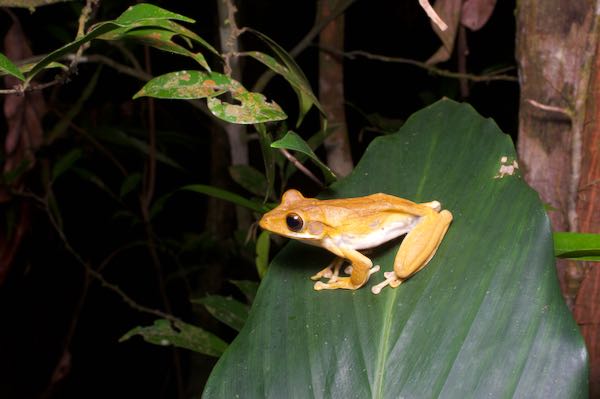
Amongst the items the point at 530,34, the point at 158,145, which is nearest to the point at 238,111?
the point at 530,34

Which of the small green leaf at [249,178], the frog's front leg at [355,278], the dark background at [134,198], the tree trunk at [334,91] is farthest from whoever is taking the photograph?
the dark background at [134,198]

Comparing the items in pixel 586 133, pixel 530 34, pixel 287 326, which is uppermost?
pixel 530 34

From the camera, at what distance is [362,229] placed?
4.17 ft

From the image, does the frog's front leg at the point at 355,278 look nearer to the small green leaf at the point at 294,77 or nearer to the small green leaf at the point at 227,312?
the small green leaf at the point at 294,77

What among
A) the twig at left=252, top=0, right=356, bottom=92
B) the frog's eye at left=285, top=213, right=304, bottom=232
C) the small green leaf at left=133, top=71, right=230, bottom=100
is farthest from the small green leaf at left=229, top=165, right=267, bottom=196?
the small green leaf at left=133, top=71, right=230, bottom=100

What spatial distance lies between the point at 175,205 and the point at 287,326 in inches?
107

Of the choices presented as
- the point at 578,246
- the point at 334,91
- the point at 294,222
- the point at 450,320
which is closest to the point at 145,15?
the point at 294,222

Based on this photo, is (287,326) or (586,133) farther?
(586,133)

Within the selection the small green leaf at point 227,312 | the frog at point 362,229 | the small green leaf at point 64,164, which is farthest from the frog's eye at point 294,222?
the small green leaf at point 64,164

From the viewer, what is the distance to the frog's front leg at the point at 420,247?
1.16 metres

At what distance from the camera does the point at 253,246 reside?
202 cm

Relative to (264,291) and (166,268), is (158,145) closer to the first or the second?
(166,268)

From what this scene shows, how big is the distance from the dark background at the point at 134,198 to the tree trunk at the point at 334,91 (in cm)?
79

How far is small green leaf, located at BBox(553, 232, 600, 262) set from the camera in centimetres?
105
